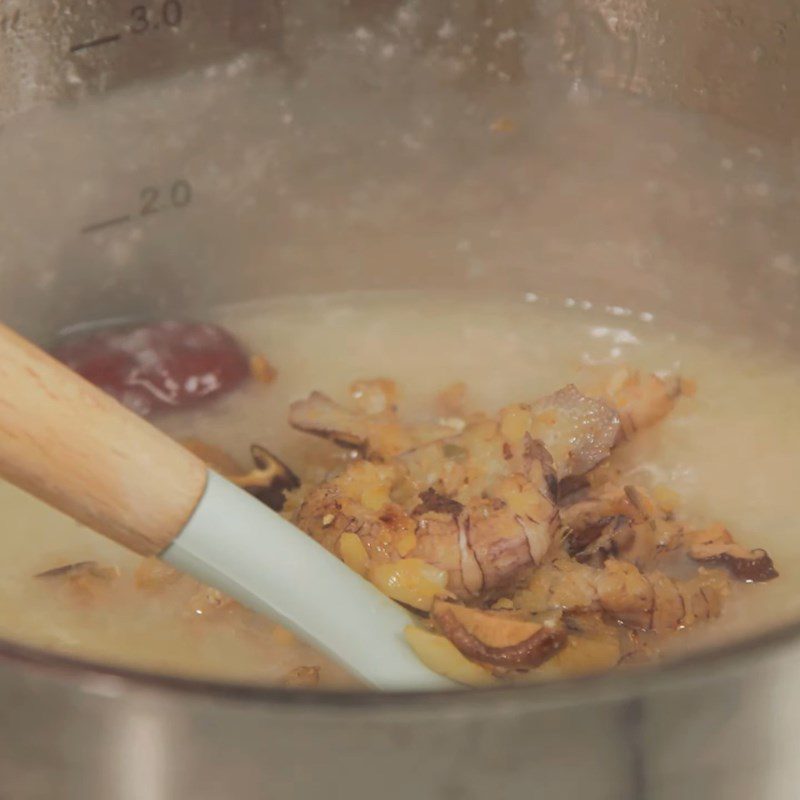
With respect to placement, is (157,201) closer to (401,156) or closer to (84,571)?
(401,156)

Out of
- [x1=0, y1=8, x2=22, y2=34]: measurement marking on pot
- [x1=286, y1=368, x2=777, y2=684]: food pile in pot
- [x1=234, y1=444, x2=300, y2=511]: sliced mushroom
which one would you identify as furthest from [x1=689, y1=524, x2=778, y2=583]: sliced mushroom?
[x1=0, y1=8, x2=22, y2=34]: measurement marking on pot

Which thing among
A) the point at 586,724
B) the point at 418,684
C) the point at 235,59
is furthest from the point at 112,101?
the point at 586,724

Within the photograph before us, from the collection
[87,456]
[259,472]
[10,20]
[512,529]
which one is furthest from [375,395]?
[87,456]

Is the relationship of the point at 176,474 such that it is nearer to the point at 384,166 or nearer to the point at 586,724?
the point at 586,724

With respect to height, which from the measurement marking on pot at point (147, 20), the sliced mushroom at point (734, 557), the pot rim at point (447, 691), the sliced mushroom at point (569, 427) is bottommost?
the sliced mushroom at point (734, 557)

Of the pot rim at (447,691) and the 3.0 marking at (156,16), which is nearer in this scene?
the pot rim at (447,691)

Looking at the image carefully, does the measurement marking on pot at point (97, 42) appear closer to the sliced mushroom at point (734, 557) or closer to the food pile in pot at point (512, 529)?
the food pile in pot at point (512, 529)

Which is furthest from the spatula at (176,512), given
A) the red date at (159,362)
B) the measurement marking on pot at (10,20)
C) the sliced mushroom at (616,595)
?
the measurement marking on pot at (10,20)

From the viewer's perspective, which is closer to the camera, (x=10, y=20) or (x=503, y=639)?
(x=503, y=639)
